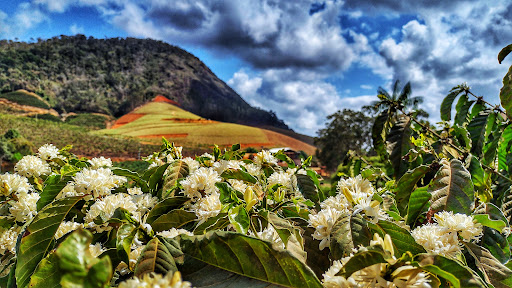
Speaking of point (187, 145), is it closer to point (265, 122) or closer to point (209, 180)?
point (265, 122)

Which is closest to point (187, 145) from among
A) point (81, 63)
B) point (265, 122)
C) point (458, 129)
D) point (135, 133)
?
point (135, 133)

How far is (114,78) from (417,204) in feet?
103

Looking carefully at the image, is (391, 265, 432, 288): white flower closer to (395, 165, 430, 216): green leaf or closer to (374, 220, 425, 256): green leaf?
(374, 220, 425, 256): green leaf

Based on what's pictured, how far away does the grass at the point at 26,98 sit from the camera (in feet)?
66.6

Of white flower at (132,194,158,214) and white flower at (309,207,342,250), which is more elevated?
white flower at (309,207,342,250)

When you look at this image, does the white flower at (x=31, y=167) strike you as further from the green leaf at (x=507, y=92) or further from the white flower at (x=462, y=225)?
the green leaf at (x=507, y=92)

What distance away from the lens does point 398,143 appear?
3.85 feet

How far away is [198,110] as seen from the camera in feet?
92.5

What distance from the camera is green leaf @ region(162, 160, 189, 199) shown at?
28.2 inches

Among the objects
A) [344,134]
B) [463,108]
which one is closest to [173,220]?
[463,108]

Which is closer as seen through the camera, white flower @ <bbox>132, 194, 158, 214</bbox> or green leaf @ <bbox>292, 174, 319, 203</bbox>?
white flower @ <bbox>132, 194, 158, 214</bbox>

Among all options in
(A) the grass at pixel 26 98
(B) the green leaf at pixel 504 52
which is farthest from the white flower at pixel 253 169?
(A) the grass at pixel 26 98

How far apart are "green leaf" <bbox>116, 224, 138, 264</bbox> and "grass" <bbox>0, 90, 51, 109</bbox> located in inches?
1000

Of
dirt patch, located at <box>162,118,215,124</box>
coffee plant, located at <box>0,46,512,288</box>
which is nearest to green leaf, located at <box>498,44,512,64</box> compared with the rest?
coffee plant, located at <box>0,46,512,288</box>
